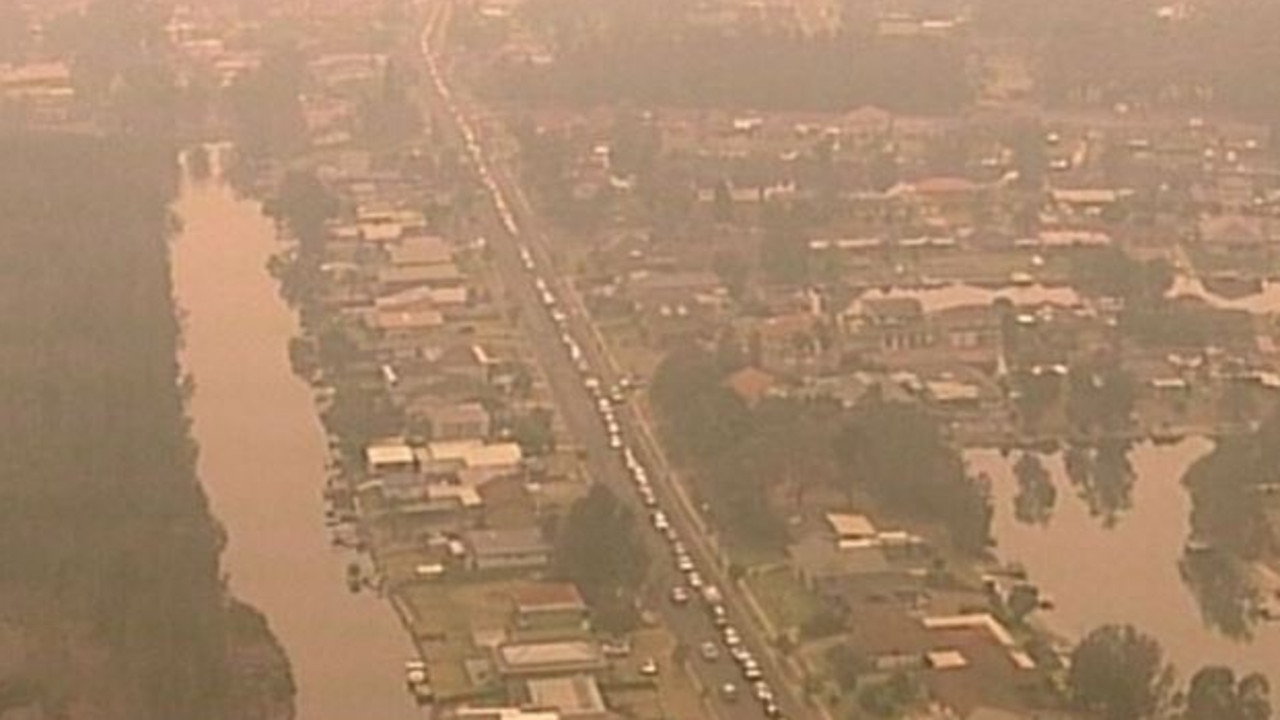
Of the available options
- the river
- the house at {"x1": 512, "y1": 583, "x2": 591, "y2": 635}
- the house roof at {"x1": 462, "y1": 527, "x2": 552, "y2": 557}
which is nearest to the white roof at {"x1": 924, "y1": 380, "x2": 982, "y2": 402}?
the house roof at {"x1": 462, "y1": 527, "x2": 552, "y2": 557}

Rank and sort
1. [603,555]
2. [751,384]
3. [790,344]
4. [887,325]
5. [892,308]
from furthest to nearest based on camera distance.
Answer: [892,308]
[887,325]
[790,344]
[751,384]
[603,555]

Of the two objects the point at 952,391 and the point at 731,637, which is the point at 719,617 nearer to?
the point at 731,637

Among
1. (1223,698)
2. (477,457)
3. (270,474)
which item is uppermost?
(270,474)

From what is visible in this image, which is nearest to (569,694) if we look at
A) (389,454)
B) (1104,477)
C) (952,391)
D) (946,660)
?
(946,660)

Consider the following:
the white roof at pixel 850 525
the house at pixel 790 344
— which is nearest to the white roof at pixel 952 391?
the house at pixel 790 344

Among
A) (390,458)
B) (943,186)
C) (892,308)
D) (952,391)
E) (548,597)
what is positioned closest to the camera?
(548,597)

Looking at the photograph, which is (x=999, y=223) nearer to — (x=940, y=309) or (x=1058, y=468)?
(x=940, y=309)

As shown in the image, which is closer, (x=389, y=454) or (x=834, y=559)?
(x=834, y=559)
